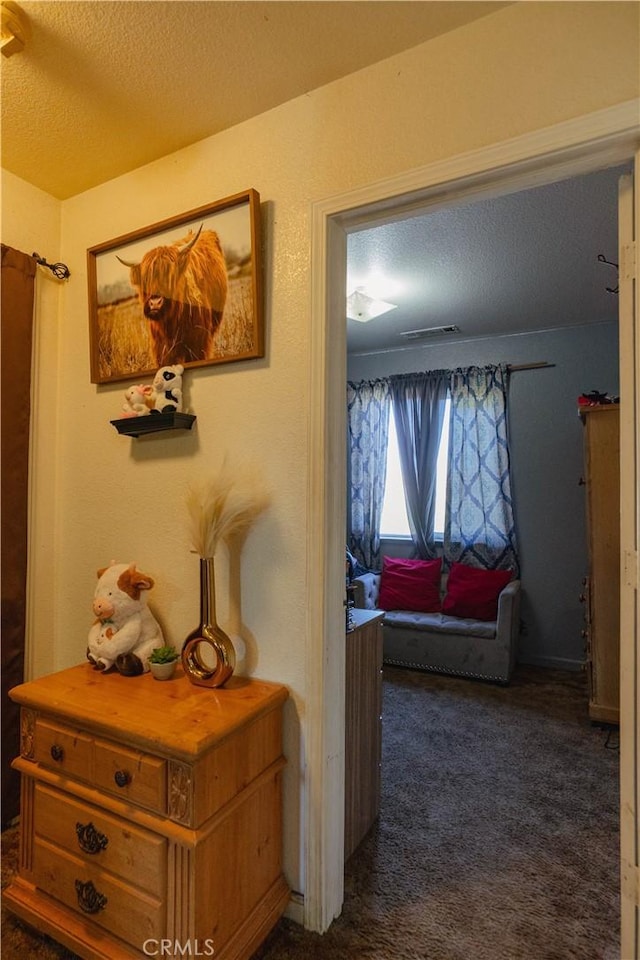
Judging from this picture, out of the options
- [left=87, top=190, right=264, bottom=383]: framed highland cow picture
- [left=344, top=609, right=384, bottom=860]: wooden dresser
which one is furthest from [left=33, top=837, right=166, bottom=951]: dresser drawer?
[left=87, top=190, right=264, bottom=383]: framed highland cow picture

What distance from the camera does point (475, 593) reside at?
3.75 meters

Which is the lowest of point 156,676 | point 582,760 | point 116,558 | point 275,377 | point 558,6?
point 582,760

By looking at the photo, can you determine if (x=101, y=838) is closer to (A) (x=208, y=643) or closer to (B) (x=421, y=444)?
(A) (x=208, y=643)

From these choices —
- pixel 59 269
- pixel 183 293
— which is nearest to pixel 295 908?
pixel 183 293

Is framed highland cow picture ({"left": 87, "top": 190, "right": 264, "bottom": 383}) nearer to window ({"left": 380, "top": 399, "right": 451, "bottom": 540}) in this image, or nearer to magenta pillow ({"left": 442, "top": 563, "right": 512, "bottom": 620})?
magenta pillow ({"left": 442, "top": 563, "right": 512, "bottom": 620})

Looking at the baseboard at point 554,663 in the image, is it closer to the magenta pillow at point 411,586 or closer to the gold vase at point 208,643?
the magenta pillow at point 411,586

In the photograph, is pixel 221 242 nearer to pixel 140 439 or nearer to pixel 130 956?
pixel 140 439

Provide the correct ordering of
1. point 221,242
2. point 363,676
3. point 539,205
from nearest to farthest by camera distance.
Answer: point 221,242
point 363,676
point 539,205

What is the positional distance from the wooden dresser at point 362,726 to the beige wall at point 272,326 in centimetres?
31

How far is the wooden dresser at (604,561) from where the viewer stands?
2.75m

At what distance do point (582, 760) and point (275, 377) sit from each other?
2.46 metres

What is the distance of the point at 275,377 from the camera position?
159 cm

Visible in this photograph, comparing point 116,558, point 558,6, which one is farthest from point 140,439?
point 558,6

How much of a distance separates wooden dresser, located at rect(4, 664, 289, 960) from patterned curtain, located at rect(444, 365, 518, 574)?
2.99m
